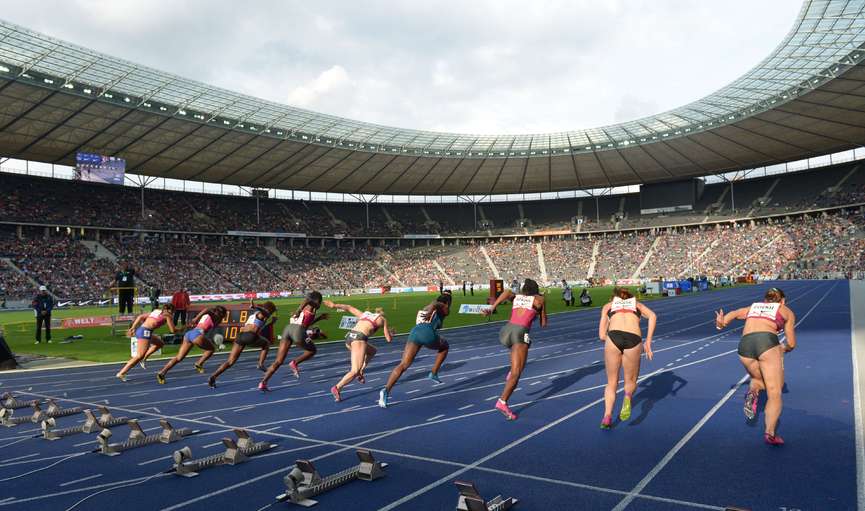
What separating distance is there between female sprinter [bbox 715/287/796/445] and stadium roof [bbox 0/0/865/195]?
125ft

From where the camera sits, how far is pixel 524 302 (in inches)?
317

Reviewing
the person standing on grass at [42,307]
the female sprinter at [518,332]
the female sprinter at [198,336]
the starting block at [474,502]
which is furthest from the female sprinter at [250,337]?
the person standing on grass at [42,307]

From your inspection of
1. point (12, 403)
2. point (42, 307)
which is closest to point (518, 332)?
point (12, 403)

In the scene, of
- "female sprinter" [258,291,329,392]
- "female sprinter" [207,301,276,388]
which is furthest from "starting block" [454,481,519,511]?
"female sprinter" [207,301,276,388]

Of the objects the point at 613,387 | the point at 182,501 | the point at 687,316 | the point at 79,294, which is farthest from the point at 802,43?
the point at 79,294

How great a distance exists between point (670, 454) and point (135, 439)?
21.7 ft

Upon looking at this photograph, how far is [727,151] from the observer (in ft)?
215

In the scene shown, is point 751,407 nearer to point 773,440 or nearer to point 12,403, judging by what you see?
point 773,440

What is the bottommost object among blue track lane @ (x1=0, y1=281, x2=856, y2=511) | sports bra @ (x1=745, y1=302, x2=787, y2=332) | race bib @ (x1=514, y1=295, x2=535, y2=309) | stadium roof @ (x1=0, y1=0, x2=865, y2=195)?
blue track lane @ (x1=0, y1=281, x2=856, y2=511)

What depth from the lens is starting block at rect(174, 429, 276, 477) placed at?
5.76 m

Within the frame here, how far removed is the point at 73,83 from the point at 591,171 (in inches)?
2426

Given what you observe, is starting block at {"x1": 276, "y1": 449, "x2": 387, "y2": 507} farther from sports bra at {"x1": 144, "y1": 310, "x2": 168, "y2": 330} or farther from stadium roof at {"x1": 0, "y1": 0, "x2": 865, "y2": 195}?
stadium roof at {"x1": 0, "y1": 0, "x2": 865, "y2": 195}

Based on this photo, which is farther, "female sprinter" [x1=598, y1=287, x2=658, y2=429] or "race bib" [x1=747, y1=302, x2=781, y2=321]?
"female sprinter" [x1=598, y1=287, x2=658, y2=429]

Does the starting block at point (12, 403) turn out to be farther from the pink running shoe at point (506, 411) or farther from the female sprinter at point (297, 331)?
the pink running shoe at point (506, 411)
